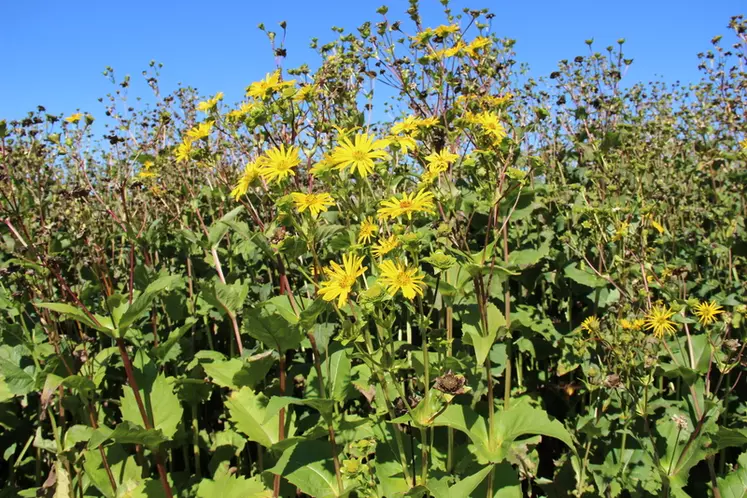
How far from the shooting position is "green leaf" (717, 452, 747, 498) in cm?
265

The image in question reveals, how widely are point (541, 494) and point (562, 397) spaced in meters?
0.62

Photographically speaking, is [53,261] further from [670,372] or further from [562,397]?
[670,372]

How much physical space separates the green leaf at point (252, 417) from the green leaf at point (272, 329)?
0.34 meters

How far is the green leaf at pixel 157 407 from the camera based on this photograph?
9.28 feet

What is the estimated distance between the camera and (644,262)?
9.53 ft

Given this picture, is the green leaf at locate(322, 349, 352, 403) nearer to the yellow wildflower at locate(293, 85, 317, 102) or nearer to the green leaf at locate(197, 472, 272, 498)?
the green leaf at locate(197, 472, 272, 498)

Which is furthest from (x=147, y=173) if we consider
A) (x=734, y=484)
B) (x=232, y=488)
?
(x=734, y=484)

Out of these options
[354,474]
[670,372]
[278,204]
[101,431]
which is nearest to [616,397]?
[670,372]

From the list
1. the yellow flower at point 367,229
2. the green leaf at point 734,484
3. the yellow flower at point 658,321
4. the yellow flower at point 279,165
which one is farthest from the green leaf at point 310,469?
the green leaf at point 734,484

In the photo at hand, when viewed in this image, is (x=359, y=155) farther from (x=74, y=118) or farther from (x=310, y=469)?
(x=74, y=118)

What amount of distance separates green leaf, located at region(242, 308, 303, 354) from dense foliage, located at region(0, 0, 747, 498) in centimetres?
1

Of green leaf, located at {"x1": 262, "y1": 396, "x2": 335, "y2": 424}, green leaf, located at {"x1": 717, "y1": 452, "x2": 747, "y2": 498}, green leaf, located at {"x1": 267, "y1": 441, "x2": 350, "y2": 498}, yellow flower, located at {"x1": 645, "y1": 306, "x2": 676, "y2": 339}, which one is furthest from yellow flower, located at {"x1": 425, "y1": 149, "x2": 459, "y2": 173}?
green leaf, located at {"x1": 717, "y1": 452, "x2": 747, "y2": 498}

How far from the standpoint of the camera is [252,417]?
291 centimetres

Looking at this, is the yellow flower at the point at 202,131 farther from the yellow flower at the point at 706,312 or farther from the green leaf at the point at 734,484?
the green leaf at the point at 734,484
